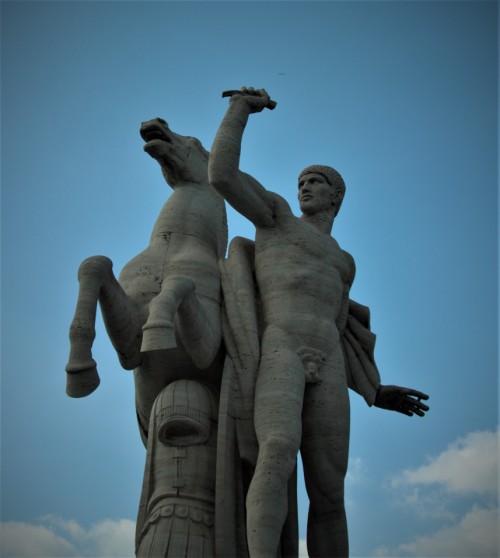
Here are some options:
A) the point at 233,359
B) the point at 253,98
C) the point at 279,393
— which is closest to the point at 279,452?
the point at 279,393

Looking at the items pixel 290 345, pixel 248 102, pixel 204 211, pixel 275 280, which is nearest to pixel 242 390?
pixel 290 345

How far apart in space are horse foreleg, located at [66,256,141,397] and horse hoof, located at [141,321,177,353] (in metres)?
0.59

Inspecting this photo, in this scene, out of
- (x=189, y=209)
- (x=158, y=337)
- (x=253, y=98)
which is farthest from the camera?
(x=189, y=209)

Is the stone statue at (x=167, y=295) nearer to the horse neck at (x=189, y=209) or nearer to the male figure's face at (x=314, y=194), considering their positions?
the horse neck at (x=189, y=209)

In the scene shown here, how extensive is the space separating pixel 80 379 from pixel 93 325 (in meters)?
0.54

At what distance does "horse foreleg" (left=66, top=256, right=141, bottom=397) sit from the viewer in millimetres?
8422

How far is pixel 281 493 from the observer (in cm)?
838

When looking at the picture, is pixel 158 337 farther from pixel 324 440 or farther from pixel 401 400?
pixel 401 400

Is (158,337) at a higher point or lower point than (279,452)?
higher

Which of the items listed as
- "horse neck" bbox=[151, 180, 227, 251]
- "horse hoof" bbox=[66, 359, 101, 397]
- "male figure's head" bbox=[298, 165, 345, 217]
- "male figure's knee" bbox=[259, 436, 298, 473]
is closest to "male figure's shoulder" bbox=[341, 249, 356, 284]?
"male figure's head" bbox=[298, 165, 345, 217]

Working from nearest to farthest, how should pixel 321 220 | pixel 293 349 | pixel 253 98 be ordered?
pixel 293 349, pixel 253 98, pixel 321 220

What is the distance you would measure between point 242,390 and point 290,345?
27.1 inches

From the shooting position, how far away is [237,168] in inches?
381

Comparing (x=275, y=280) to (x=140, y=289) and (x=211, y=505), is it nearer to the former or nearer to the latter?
(x=140, y=289)
